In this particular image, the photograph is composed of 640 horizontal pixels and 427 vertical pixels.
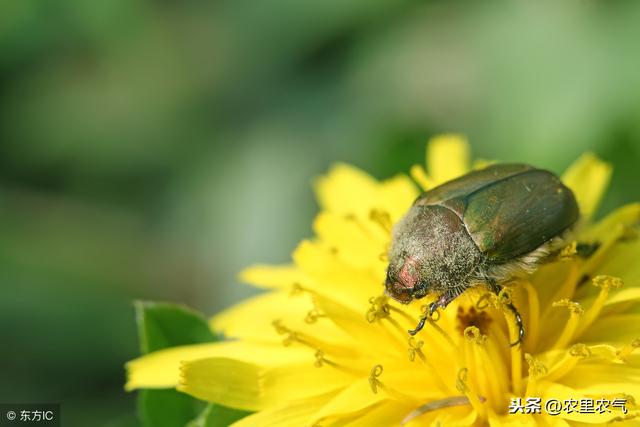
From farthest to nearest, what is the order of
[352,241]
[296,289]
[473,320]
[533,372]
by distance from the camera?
[352,241], [296,289], [473,320], [533,372]

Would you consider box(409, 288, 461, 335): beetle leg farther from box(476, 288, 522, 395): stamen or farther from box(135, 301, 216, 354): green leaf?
box(135, 301, 216, 354): green leaf

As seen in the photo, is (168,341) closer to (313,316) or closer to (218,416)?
(218,416)

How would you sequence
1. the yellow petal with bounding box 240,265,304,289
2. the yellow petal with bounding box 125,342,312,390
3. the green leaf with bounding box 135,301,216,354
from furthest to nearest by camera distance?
the yellow petal with bounding box 240,265,304,289
the green leaf with bounding box 135,301,216,354
the yellow petal with bounding box 125,342,312,390

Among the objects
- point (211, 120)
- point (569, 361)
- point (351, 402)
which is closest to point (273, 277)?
point (351, 402)

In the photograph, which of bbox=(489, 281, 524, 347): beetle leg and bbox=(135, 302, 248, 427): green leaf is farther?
bbox=(135, 302, 248, 427): green leaf

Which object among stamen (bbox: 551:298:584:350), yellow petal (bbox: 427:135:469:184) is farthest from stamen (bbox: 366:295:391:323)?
yellow petal (bbox: 427:135:469:184)

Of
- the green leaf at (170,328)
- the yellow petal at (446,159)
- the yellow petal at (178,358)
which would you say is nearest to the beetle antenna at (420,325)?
the yellow petal at (178,358)
